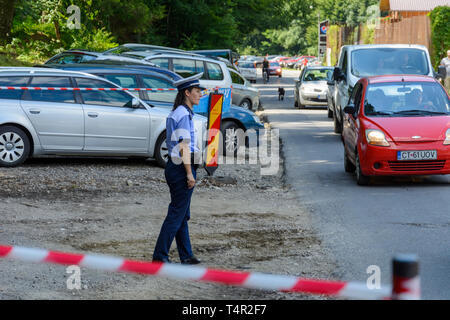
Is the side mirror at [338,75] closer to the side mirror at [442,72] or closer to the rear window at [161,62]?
the side mirror at [442,72]

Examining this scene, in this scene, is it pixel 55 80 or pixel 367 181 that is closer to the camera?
pixel 367 181

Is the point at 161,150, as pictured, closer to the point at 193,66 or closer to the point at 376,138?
the point at 376,138

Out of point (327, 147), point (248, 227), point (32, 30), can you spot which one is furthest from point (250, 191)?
point (32, 30)

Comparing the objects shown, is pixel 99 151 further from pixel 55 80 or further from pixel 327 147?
pixel 327 147

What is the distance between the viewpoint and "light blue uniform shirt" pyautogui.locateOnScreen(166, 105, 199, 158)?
7.10 metres

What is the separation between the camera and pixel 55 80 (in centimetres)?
1341

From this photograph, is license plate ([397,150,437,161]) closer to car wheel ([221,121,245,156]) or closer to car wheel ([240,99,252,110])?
car wheel ([221,121,245,156])

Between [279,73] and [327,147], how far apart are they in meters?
53.5

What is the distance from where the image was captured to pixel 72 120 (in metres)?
13.2

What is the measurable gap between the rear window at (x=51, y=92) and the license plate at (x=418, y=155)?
5.46m

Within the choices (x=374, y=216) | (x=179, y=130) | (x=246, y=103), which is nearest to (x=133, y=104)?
(x=374, y=216)

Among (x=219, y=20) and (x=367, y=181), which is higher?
(x=219, y=20)

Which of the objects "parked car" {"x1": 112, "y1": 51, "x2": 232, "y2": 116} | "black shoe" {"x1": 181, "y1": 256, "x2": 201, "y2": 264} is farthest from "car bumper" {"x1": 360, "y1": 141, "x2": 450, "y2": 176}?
"parked car" {"x1": 112, "y1": 51, "x2": 232, "y2": 116}

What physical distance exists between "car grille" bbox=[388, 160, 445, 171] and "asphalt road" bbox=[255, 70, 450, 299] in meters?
0.31
